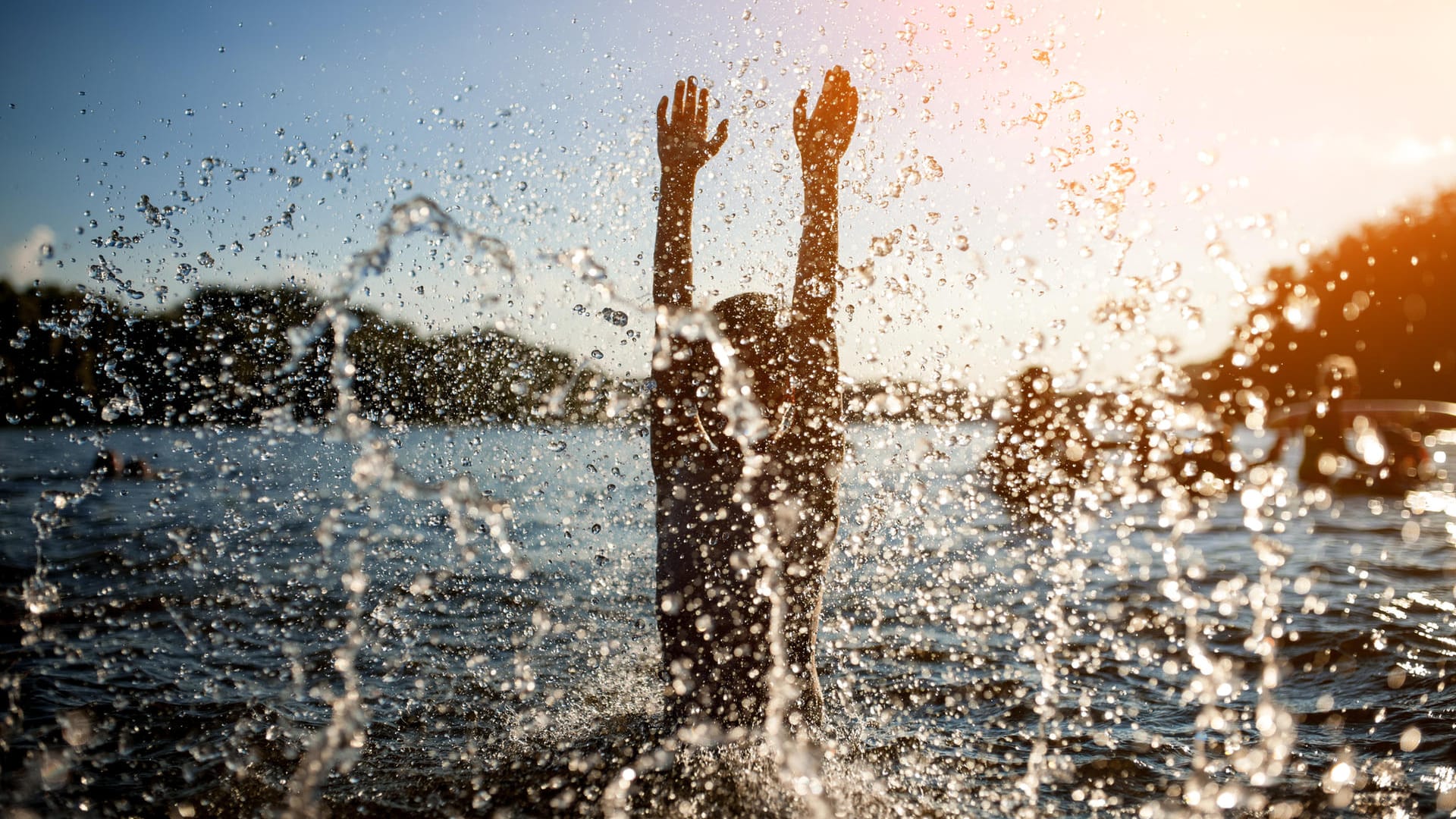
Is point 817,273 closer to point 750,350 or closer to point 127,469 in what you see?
point 750,350

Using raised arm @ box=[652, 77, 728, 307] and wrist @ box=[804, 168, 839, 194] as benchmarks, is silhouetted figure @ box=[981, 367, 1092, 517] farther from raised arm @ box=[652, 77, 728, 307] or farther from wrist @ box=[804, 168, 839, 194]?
raised arm @ box=[652, 77, 728, 307]

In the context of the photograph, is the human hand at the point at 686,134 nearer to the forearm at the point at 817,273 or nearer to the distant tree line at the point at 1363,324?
the forearm at the point at 817,273

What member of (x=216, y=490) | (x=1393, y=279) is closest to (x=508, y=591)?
(x=216, y=490)

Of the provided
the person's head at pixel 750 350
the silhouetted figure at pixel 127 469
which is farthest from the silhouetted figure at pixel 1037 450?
the silhouetted figure at pixel 127 469

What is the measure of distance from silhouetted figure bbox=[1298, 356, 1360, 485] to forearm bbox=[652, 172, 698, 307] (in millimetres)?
9853

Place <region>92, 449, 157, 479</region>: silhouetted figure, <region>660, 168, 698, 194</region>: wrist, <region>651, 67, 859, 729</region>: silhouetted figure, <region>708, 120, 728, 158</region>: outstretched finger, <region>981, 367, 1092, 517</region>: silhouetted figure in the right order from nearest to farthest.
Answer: <region>651, 67, 859, 729</region>: silhouetted figure → <region>660, 168, 698, 194</region>: wrist → <region>708, 120, 728, 158</region>: outstretched finger → <region>981, 367, 1092, 517</region>: silhouetted figure → <region>92, 449, 157, 479</region>: silhouetted figure

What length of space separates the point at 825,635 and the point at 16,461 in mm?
24702

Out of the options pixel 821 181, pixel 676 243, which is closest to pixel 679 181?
pixel 676 243

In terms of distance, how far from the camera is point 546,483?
19781mm

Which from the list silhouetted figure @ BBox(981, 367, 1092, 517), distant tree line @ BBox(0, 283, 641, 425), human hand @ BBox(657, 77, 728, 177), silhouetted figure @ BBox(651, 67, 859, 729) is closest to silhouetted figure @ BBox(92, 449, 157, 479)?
distant tree line @ BBox(0, 283, 641, 425)

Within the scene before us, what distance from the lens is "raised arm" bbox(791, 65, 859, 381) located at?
4141 mm

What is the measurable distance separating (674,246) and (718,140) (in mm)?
825

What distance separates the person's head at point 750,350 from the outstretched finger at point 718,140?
3.39 ft

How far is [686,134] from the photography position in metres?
4.55
